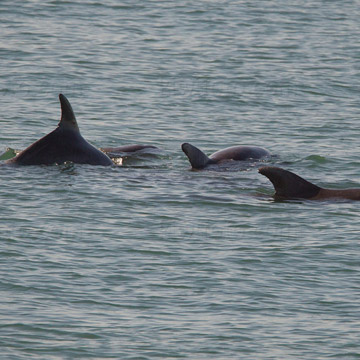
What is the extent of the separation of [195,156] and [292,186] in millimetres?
2135

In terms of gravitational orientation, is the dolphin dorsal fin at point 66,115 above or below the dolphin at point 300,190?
above

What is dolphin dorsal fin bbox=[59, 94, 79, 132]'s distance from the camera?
50.5 feet

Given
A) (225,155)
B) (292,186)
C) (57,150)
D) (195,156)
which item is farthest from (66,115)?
(292,186)

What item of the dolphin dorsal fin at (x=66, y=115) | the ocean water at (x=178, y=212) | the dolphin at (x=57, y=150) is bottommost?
the ocean water at (x=178, y=212)

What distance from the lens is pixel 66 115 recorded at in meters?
15.4

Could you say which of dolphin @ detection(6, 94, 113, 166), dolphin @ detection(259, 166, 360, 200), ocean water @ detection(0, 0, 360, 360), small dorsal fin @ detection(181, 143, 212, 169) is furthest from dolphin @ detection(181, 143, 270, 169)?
dolphin @ detection(259, 166, 360, 200)

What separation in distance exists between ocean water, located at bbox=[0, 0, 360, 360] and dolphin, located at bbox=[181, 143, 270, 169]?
20cm

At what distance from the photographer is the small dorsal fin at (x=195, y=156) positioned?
15.8 m

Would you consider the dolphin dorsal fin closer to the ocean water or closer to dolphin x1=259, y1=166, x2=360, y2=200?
the ocean water

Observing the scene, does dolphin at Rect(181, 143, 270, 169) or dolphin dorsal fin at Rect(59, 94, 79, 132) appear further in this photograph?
dolphin at Rect(181, 143, 270, 169)

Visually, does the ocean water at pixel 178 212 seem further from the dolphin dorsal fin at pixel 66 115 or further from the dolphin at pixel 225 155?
the dolphin dorsal fin at pixel 66 115

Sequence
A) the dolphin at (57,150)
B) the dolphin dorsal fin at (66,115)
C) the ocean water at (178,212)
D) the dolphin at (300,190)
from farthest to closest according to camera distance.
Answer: the dolphin at (57,150)
the dolphin dorsal fin at (66,115)
the dolphin at (300,190)
the ocean water at (178,212)

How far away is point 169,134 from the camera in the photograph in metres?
19.6

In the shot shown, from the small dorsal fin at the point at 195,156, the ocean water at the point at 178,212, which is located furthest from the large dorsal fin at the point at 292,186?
the small dorsal fin at the point at 195,156
